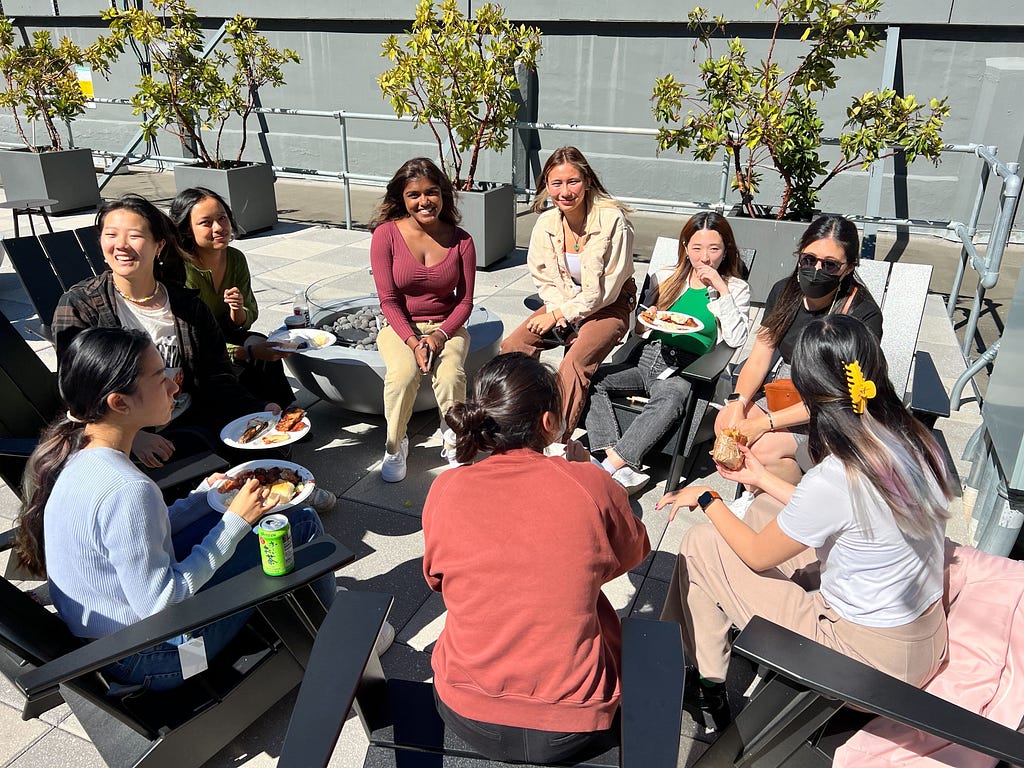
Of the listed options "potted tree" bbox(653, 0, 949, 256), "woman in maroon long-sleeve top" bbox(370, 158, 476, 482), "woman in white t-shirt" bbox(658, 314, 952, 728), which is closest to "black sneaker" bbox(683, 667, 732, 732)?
"woman in white t-shirt" bbox(658, 314, 952, 728)

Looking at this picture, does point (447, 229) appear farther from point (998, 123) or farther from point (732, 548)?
point (998, 123)

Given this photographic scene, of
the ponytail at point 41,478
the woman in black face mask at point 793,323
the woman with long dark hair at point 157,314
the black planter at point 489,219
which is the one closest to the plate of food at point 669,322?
the woman in black face mask at point 793,323

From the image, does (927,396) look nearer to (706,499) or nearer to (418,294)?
(706,499)

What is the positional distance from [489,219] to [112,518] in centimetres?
589

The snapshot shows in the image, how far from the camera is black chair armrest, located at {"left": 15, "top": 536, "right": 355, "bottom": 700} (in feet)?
→ 5.58

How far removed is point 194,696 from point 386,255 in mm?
2399

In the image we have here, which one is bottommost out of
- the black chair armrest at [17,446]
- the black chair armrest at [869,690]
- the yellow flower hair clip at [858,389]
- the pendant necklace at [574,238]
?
the black chair armrest at [17,446]

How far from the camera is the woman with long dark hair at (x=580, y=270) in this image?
156 inches

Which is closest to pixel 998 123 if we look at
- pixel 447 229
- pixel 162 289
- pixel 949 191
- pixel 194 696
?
pixel 949 191

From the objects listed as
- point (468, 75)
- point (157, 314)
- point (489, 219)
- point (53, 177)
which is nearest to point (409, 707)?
point (157, 314)

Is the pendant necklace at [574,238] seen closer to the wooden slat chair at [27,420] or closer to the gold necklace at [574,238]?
the gold necklace at [574,238]

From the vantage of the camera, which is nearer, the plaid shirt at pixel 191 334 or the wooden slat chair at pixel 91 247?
the plaid shirt at pixel 191 334

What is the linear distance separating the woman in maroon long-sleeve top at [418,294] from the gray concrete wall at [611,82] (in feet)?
22.4

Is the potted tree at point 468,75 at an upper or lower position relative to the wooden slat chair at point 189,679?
upper
